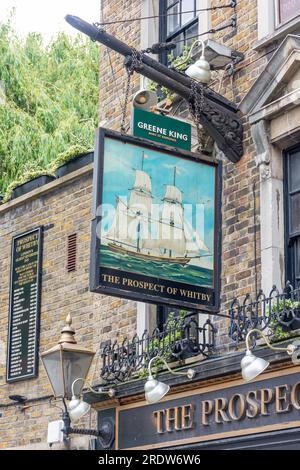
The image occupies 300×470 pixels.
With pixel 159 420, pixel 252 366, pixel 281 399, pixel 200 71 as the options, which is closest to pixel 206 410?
pixel 159 420

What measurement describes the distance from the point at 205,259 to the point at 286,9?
294 centimetres

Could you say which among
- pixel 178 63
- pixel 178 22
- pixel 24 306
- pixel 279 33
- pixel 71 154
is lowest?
pixel 24 306

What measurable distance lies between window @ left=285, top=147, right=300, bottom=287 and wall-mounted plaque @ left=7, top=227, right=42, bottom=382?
4.72m

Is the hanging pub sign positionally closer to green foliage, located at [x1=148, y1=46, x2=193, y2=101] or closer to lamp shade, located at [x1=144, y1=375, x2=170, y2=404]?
lamp shade, located at [x1=144, y1=375, x2=170, y2=404]

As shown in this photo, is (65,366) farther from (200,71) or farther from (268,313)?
(200,71)

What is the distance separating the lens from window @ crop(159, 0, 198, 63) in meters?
14.5

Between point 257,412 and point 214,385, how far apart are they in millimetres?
748

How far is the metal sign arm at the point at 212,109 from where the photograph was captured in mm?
12344

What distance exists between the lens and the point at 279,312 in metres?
11.5

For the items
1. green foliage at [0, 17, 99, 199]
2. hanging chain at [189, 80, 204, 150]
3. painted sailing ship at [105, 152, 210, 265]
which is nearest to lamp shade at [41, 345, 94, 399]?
painted sailing ship at [105, 152, 210, 265]

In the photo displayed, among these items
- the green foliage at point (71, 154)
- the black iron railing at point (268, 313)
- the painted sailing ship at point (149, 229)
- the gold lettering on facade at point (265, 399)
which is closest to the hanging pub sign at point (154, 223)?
the painted sailing ship at point (149, 229)

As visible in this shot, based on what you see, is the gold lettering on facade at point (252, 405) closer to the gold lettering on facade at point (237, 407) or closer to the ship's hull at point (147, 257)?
the gold lettering on facade at point (237, 407)

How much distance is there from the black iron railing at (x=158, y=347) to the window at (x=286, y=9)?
3.38 m

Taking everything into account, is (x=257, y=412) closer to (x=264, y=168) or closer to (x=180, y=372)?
(x=180, y=372)
